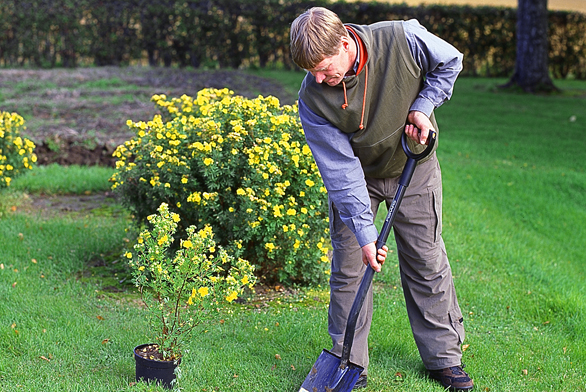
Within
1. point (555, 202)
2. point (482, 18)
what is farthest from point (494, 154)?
point (482, 18)

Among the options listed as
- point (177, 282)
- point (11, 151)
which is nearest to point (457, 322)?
point (177, 282)

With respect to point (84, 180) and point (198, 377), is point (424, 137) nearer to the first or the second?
point (198, 377)

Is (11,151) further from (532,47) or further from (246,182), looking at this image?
(532,47)

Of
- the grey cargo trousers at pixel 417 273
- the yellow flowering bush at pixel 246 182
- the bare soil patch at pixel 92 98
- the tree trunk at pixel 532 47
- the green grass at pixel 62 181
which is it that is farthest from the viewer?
the tree trunk at pixel 532 47

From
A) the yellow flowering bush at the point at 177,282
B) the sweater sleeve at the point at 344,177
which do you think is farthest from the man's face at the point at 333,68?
the yellow flowering bush at the point at 177,282

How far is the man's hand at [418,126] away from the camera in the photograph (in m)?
2.61

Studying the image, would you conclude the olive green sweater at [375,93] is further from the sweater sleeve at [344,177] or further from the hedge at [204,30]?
the hedge at [204,30]

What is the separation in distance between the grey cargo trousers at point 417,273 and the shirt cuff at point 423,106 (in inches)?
13.5

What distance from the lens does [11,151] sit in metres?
5.46

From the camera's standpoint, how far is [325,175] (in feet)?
8.80

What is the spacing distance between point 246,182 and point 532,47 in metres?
10.7

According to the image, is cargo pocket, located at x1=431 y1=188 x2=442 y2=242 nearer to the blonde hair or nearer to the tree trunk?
the blonde hair

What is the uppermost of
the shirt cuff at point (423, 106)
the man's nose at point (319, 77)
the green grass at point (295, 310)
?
the man's nose at point (319, 77)

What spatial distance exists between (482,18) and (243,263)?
14.6m
